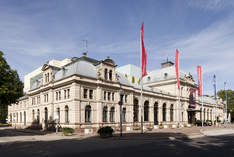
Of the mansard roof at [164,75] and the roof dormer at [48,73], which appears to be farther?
the mansard roof at [164,75]

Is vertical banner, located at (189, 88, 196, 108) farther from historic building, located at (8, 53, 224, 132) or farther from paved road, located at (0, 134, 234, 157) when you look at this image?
paved road, located at (0, 134, 234, 157)

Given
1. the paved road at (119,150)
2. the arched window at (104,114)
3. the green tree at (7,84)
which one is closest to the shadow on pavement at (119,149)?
the paved road at (119,150)

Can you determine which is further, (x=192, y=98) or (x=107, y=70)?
(x=192, y=98)

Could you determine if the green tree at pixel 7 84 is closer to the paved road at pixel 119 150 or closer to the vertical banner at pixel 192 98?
the paved road at pixel 119 150

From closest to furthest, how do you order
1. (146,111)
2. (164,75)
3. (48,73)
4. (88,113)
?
1. (88,113)
2. (48,73)
3. (146,111)
4. (164,75)

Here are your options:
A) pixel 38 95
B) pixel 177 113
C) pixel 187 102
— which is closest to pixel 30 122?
pixel 38 95

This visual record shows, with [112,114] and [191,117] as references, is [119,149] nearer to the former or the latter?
[112,114]

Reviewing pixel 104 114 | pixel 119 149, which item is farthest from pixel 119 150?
pixel 104 114

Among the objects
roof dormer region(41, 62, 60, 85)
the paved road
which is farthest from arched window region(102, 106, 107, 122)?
the paved road

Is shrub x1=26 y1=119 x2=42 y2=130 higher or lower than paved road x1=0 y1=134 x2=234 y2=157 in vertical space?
lower

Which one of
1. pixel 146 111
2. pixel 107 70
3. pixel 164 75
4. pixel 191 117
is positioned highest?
pixel 164 75

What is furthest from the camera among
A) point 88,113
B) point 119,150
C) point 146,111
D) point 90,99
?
point 146,111

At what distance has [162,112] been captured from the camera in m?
58.5

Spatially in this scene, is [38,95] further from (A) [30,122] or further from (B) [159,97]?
(B) [159,97]
